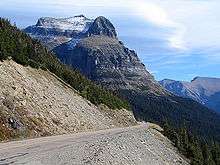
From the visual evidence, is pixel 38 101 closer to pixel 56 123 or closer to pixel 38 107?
pixel 38 107

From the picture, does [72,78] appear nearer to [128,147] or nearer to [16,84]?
[16,84]

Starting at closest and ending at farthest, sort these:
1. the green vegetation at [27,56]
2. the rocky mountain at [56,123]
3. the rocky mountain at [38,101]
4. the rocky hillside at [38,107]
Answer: the rocky mountain at [56,123], the rocky hillside at [38,107], the rocky mountain at [38,101], the green vegetation at [27,56]

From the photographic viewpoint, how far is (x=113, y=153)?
1443 inches

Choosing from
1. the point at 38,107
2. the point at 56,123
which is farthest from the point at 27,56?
the point at 56,123

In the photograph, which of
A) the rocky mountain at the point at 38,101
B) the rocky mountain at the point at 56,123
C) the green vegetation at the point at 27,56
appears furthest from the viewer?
the green vegetation at the point at 27,56

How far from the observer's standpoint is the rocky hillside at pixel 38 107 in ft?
184

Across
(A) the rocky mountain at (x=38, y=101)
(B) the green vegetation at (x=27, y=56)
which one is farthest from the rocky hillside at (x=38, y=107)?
(B) the green vegetation at (x=27, y=56)

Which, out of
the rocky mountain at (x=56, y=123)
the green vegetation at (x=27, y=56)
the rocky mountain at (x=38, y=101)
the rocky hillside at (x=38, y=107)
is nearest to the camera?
the rocky mountain at (x=56, y=123)

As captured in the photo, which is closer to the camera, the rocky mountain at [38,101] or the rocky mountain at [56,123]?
the rocky mountain at [56,123]

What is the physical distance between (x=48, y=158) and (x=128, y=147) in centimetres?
1666

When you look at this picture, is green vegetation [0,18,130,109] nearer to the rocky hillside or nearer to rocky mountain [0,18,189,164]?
rocky mountain [0,18,189,164]

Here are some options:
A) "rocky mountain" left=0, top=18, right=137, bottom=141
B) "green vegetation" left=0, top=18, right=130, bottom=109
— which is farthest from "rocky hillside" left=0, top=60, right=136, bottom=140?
"green vegetation" left=0, top=18, right=130, bottom=109

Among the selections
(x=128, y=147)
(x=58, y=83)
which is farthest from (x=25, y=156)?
(x=58, y=83)

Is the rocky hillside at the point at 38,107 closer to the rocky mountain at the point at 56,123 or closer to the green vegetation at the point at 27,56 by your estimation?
the rocky mountain at the point at 56,123
